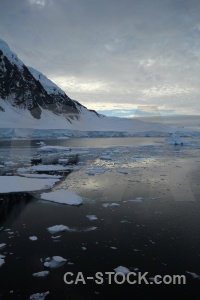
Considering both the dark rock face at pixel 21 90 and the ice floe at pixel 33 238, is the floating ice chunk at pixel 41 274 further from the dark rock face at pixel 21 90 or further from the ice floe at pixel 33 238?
the dark rock face at pixel 21 90

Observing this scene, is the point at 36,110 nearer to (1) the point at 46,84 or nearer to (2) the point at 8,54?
(2) the point at 8,54

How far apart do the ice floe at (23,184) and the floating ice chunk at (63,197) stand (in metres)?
1.07

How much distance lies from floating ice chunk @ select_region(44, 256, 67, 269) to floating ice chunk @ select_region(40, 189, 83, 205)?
3.40 metres

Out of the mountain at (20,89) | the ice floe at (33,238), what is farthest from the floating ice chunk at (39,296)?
the mountain at (20,89)

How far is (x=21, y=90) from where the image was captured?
82.1 meters

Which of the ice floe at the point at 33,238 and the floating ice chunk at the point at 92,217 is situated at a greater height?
the floating ice chunk at the point at 92,217

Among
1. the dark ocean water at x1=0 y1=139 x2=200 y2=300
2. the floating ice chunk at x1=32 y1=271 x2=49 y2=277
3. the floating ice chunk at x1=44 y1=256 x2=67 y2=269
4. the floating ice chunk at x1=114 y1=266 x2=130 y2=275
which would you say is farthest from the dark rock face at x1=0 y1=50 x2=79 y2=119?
the floating ice chunk at x1=114 y1=266 x2=130 y2=275

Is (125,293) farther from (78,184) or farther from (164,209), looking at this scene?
(78,184)

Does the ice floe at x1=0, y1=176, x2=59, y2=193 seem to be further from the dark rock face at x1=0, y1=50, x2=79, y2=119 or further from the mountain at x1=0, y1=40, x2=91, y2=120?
the mountain at x1=0, y1=40, x2=91, y2=120

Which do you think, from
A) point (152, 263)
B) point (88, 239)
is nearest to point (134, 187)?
point (88, 239)

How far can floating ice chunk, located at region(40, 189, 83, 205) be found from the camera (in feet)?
28.7

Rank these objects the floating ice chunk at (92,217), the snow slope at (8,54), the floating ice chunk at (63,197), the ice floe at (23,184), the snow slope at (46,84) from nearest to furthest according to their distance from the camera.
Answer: the floating ice chunk at (92,217), the floating ice chunk at (63,197), the ice floe at (23,184), the snow slope at (8,54), the snow slope at (46,84)

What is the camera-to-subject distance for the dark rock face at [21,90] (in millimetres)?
78625

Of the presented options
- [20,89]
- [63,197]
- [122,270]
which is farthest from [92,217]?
[20,89]
